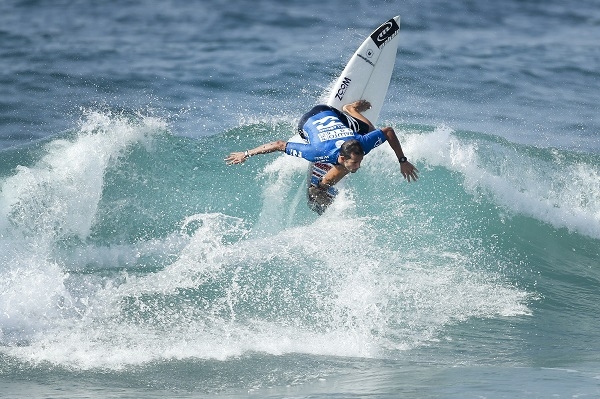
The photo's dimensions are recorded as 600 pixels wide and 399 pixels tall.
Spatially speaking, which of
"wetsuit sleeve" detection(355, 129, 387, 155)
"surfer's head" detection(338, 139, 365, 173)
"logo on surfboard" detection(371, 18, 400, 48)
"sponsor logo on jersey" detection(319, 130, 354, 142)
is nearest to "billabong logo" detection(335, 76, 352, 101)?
"logo on surfboard" detection(371, 18, 400, 48)

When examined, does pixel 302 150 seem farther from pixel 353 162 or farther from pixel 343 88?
pixel 343 88

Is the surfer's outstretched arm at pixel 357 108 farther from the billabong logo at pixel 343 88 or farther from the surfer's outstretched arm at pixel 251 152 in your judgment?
the surfer's outstretched arm at pixel 251 152

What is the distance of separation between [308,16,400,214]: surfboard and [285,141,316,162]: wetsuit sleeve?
1.54 metres

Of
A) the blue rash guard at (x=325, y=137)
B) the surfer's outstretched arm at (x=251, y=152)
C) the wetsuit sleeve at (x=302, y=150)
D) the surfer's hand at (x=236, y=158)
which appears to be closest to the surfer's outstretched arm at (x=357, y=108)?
the blue rash guard at (x=325, y=137)

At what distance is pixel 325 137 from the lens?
9.13 metres

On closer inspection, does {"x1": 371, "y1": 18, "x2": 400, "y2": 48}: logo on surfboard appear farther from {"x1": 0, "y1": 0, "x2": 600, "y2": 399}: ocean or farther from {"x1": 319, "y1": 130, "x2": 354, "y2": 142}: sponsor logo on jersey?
{"x1": 319, "y1": 130, "x2": 354, "y2": 142}: sponsor logo on jersey

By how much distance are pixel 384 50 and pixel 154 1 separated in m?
16.5

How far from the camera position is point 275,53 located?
1994 cm

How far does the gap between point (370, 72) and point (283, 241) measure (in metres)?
2.48

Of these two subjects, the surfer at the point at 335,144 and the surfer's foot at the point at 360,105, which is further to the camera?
the surfer's foot at the point at 360,105

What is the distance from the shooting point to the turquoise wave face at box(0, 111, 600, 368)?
8.26 m

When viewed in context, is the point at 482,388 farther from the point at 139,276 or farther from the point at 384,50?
the point at 384,50

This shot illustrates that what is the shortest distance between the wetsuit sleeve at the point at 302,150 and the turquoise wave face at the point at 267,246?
1.18 m

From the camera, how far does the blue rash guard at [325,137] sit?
29.4 feet
